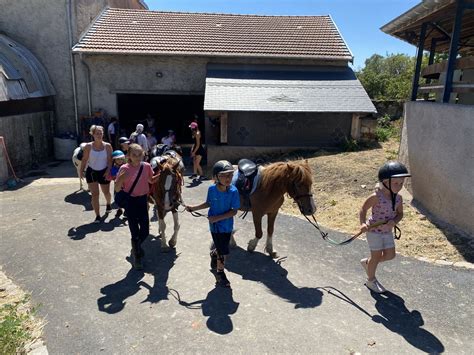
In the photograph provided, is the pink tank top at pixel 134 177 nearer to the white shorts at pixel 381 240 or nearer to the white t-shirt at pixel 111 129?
the white shorts at pixel 381 240

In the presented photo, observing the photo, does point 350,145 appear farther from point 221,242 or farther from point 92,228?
point 221,242

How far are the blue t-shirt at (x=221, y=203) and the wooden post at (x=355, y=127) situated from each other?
31.2ft

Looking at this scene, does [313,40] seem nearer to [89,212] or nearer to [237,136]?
[237,136]

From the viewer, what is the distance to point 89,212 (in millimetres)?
7691

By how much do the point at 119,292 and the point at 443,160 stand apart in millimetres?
6150

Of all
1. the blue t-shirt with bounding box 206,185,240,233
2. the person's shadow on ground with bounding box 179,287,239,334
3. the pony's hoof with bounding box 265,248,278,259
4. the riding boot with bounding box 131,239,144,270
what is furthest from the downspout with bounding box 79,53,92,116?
the person's shadow on ground with bounding box 179,287,239,334

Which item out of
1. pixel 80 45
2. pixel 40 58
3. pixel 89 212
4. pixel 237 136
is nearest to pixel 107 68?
pixel 80 45

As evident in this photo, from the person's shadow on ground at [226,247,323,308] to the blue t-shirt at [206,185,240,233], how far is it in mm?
995

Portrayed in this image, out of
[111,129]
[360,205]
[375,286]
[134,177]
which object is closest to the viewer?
[375,286]

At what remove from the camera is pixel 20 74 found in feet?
39.4

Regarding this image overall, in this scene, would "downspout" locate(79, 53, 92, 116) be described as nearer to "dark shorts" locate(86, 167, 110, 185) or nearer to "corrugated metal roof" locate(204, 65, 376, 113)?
"corrugated metal roof" locate(204, 65, 376, 113)

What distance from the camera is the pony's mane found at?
16.0ft

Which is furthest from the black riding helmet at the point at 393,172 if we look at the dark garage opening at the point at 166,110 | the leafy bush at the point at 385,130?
the dark garage opening at the point at 166,110

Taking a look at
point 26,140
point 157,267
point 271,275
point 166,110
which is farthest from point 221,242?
point 166,110
